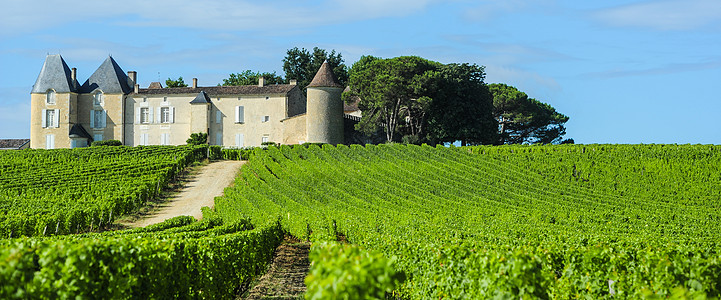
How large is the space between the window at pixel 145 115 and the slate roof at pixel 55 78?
263 inches

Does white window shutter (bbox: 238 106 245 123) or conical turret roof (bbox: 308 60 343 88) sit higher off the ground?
conical turret roof (bbox: 308 60 343 88)

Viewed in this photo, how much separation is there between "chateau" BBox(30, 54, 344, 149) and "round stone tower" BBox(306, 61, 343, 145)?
8 cm

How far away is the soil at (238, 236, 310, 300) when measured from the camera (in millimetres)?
16062

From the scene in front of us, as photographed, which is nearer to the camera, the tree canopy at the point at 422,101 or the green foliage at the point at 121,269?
the green foliage at the point at 121,269

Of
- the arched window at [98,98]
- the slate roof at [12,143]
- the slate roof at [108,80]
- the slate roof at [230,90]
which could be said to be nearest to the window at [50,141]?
the arched window at [98,98]

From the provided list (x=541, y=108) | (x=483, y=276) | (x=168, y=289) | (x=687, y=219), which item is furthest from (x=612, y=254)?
(x=541, y=108)

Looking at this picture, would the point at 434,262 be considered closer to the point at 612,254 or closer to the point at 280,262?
the point at 612,254

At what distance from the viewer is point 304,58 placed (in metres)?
82.6

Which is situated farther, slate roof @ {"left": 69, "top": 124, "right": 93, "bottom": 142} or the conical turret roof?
slate roof @ {"left": 69, "top": 124, "right": 93, "bottom": 142}

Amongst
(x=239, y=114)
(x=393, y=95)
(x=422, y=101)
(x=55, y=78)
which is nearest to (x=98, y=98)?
(x=55, y=78)

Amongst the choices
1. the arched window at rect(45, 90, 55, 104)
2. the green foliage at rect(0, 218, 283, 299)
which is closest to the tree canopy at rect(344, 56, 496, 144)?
the arched window at rect(45, 90, 55, 104)

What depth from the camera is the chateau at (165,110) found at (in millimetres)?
60812

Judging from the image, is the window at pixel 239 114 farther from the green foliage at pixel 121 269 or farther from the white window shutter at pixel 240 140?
the green foliage at pixel 121 269

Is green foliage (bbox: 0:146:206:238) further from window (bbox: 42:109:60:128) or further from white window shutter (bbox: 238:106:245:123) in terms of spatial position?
window (bbox: 42:109:60:128)
